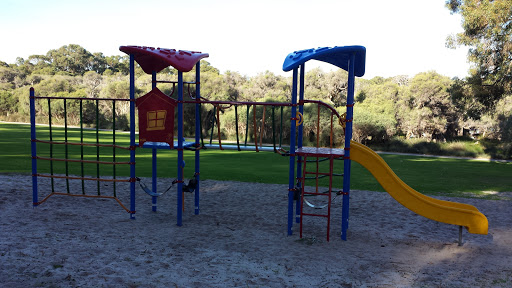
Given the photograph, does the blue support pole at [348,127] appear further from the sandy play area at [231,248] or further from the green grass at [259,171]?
the green grass at [259,171]

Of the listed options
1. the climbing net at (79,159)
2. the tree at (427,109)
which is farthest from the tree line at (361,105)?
the climbing net at (79,159)

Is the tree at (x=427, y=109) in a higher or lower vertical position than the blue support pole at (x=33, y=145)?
higher

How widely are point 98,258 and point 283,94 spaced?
3491 centimetres

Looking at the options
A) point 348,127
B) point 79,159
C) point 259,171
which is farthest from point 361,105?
point 348,127

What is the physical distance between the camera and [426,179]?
11.8 meters

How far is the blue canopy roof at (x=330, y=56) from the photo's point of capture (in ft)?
17.7

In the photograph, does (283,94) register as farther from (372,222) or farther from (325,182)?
(372,222)

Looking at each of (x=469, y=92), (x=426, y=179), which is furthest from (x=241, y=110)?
(x=426, y=179)

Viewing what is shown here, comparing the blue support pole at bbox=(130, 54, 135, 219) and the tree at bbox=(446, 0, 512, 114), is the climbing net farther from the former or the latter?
the tree at bbox=(446, 0, 512, 114)

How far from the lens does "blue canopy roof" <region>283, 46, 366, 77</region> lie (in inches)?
213

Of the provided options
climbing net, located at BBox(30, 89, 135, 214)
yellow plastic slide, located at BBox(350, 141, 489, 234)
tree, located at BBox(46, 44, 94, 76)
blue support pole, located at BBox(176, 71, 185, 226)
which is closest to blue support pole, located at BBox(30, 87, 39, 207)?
climbing net, located at BBox(30, 89, 135, 214)

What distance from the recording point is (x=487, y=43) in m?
15.3

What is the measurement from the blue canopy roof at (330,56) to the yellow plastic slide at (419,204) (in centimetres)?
130

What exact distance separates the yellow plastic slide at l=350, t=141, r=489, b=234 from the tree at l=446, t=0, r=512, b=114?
1172cm
